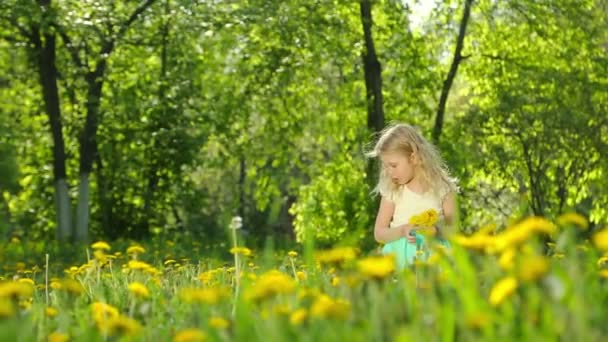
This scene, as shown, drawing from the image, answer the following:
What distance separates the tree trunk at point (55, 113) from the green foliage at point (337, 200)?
3.88 m

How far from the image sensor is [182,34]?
18.0 m

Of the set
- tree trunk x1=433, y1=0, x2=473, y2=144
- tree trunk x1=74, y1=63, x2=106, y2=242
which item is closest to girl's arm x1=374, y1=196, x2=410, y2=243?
tree trunk x1=74, y1=63, x2=106, y2=242

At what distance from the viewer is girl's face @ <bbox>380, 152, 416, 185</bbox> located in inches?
267

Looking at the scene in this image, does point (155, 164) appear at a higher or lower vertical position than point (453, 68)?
lower

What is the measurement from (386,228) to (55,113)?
463 inches

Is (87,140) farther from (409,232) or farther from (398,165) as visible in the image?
(409,232)

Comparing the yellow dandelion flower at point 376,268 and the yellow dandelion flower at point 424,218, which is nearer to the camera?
the yellow dandelion flower at point 376,268

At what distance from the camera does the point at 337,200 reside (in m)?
20.0

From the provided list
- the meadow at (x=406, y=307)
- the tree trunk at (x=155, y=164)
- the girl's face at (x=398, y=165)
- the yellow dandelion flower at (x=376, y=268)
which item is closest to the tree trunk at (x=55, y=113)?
the tree trunk at (x=155, y=164)

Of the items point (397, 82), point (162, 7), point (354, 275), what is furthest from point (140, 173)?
point (354, 275)

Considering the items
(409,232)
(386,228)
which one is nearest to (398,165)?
(386,228)

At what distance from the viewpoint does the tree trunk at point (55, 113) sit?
17.3 metres

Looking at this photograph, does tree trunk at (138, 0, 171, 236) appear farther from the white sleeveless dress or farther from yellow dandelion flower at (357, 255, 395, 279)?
yellow dandelion flower at (357, 255, 395, 279)

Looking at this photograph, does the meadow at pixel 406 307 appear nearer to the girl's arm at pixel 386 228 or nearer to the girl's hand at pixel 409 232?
the girl's hand at pixel 409 232
